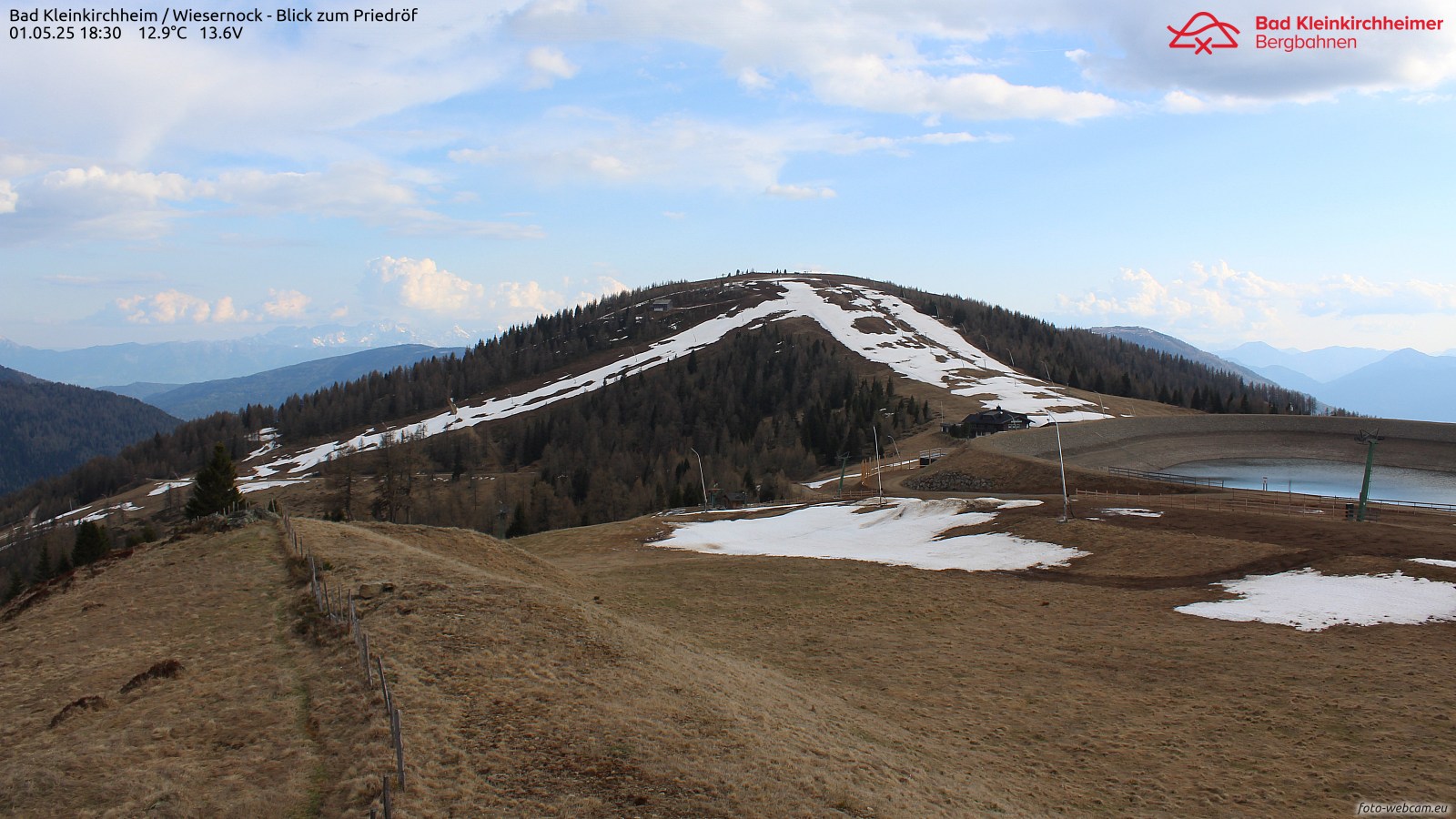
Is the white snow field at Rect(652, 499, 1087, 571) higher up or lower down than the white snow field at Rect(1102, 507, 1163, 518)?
lower down

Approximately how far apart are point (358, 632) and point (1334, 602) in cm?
3224

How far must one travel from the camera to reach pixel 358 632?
1902 centimetres

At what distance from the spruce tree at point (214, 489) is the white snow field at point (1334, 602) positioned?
58933 millimetres

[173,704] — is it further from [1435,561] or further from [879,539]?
[1435,561]

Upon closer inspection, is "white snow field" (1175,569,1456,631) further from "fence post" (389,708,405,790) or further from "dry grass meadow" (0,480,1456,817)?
"fence post" (389,708,405,790)

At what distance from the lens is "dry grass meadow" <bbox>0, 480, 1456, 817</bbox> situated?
13.3 m

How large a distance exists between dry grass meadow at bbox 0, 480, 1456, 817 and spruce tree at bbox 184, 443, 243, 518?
2766cm

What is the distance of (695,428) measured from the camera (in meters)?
160

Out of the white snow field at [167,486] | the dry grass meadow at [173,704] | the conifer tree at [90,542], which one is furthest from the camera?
the white snow field at [167,486]

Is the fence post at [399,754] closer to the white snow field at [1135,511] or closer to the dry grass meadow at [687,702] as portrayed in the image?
the dry grass meadow at [687,702]

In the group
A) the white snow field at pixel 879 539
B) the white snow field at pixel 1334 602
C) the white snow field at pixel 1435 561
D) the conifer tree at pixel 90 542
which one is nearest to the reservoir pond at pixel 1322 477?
the white snow field at pixel 879 539

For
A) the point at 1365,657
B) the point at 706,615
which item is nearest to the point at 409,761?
the point at 706,615

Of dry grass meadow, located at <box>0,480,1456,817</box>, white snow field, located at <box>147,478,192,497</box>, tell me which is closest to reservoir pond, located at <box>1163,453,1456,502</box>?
dry grass meadow, located at <box>0,480,1456,817</box>

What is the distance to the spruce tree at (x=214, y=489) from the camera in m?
55.3
